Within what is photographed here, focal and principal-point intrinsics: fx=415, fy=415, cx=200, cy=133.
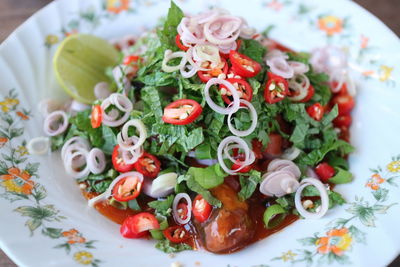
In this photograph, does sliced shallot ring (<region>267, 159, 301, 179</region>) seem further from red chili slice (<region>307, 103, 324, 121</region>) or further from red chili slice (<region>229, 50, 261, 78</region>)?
red chili slice (<region>229, 50, 261, 78</region>)

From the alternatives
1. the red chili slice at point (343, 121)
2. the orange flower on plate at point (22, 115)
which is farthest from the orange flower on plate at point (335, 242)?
the orange flower on plate at point (22, 115)

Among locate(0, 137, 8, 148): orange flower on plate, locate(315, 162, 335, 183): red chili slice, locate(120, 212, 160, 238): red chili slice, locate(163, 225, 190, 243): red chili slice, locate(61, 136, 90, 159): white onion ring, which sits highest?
locate(0, 137, 8, 148): orange flower on plate

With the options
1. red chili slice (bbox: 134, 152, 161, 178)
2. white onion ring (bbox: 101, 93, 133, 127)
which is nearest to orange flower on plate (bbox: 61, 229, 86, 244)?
red chili slice (bbox: 134, 152, 161, 178)

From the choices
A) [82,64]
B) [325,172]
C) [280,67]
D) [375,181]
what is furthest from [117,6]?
[375,181]

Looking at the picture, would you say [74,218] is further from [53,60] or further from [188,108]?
[53,60]

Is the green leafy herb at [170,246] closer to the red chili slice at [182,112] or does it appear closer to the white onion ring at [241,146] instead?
the white onion ring at [241,146]

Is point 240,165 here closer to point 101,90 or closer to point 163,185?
point 163,185

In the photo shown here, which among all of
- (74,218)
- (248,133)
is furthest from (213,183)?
(74,218)
